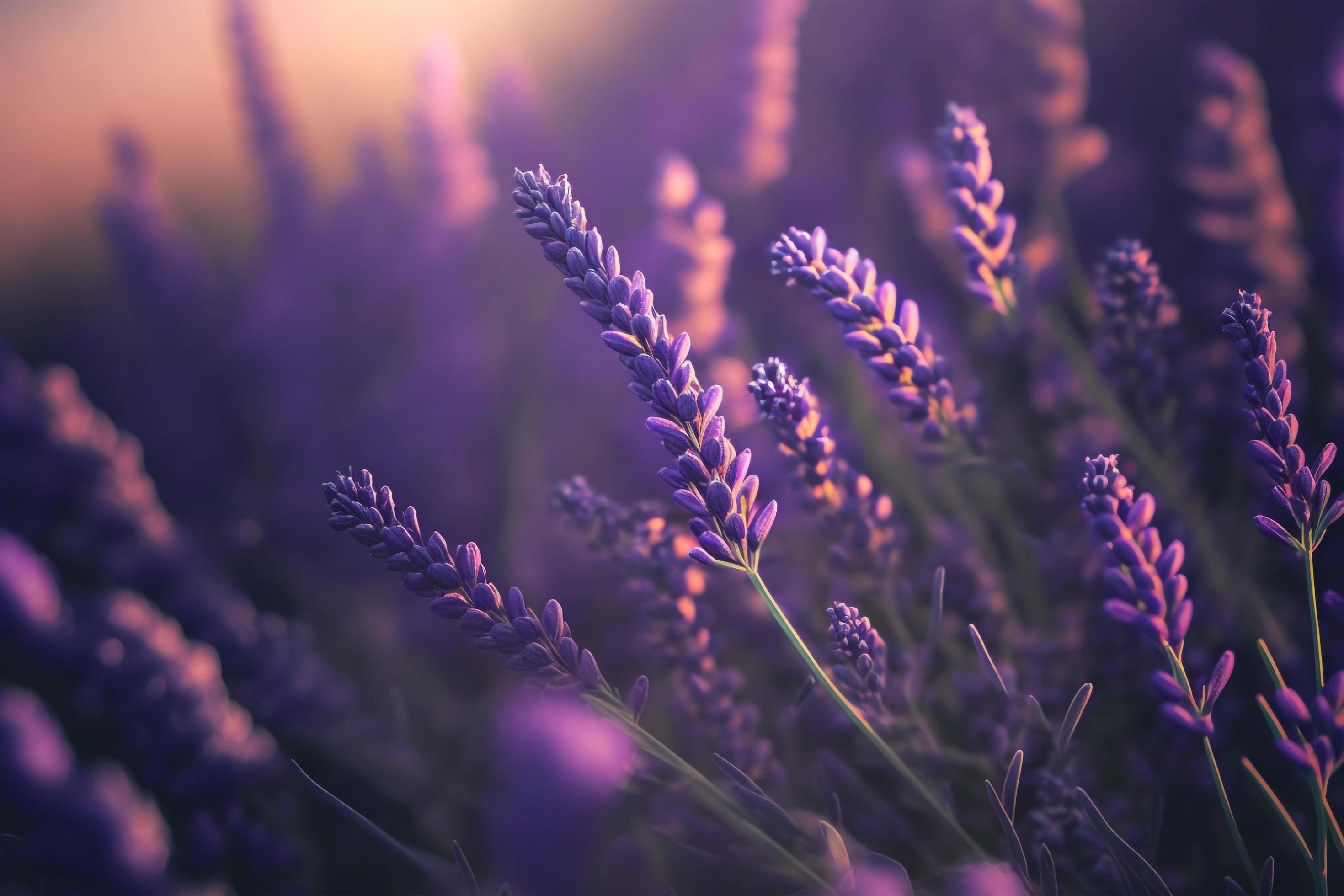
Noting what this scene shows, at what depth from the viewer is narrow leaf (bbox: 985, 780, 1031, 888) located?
0.97 ft

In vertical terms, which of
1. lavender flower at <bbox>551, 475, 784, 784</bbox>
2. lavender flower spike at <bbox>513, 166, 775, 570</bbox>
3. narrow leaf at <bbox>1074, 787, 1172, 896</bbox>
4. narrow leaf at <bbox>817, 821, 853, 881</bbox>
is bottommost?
narrow leaf at <bbox>817, 821, 853, 881</bbox>

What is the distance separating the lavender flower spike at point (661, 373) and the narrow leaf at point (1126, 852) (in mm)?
155

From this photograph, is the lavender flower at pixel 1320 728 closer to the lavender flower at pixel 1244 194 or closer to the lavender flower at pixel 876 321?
the lavender flower at pixel 876 321

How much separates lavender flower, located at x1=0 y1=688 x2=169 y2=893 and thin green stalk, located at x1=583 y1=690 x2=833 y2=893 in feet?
1.07

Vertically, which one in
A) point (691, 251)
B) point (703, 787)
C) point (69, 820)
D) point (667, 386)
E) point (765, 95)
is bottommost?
point (69, 820)

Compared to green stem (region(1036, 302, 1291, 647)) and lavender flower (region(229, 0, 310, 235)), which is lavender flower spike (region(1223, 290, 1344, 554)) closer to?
green stem (region(1036, 302, 1291, 647))

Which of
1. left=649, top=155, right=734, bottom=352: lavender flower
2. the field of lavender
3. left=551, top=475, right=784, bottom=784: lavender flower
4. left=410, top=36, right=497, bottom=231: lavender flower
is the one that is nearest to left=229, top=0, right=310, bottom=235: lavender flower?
the field of lavender

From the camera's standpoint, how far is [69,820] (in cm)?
45

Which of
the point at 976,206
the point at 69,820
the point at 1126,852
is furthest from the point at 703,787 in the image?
the point at 69,820

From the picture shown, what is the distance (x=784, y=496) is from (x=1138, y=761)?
22 cm

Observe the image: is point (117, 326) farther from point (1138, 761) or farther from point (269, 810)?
point (1138, 761)

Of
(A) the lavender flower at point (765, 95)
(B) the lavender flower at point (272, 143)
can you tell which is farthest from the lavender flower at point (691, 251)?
(B) the lavender flower at point (272, 143)

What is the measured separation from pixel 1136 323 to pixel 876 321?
0.17 meters

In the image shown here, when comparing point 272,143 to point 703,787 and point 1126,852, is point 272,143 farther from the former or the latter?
point 1126,852
